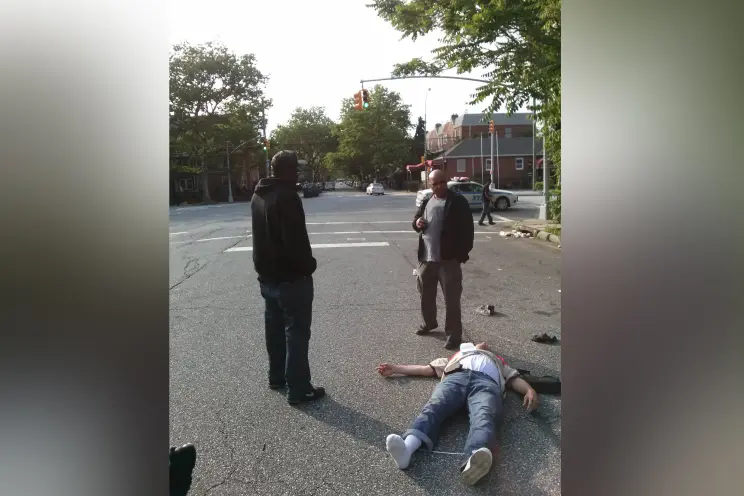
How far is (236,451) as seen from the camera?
3344mm

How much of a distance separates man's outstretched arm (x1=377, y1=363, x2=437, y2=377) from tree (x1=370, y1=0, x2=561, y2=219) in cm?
589

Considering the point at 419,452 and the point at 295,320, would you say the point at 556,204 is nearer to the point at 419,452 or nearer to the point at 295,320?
the point at 295,320

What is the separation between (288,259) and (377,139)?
41724 millimetres

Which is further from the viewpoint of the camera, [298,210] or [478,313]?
[478,313]

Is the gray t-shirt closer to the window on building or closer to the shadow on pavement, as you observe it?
the shadow on pavement

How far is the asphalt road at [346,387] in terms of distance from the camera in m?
3.00

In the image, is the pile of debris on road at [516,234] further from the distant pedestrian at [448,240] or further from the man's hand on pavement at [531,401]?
the man's hand on pavement at [531,401]

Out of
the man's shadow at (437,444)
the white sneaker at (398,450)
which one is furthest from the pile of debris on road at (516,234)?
the white sneaker at (398,450)

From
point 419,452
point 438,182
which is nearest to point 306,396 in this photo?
point 419,452
